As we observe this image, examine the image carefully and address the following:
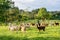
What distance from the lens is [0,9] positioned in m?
50.9

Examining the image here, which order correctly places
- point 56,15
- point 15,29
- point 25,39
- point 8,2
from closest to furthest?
1. point 25,39
2. point 15,29
3. point 8,2
4. point 56,15

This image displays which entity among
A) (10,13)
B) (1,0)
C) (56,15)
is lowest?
(56,15)

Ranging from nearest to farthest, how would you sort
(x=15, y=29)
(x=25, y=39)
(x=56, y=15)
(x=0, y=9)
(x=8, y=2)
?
1. (x=25, y=39)
2. (x=15, y=29)
3. (x=0, y=9)
4. (x=8, y=2)
5. (x=56, y=15)

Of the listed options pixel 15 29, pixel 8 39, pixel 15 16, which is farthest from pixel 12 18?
pixel 8 39

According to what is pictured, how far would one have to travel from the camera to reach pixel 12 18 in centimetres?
6481

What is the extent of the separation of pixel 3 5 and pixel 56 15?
61585mm

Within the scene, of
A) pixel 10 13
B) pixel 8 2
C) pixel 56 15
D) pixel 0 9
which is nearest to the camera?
pixel 0 9

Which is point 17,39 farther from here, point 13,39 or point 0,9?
point 0,9

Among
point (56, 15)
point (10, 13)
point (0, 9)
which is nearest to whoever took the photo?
point (0, 9)

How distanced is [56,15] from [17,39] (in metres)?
96.6

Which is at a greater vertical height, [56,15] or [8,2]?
[8,2]

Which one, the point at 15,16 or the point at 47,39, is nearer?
the point at 47,39

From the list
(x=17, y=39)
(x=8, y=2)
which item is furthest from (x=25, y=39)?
(x=8, y=2)

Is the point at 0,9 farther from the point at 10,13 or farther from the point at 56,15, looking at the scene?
the point at 56,15
